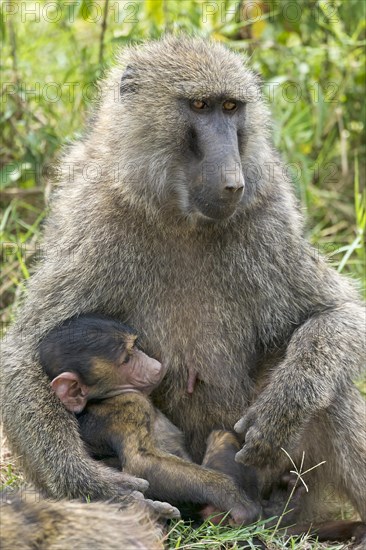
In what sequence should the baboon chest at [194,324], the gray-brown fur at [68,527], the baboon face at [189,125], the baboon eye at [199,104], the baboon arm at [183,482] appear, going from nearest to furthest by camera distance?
1. the gray-brown fur at [68,527]
2. the baboon arm at [183,482]
3. the baboon face at [189,125]
4. the baboon eye at [199,104]
5. the baboon chest at [194,324]

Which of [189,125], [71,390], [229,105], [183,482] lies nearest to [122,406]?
[71,390]

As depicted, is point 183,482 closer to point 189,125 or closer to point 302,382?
point 302,382

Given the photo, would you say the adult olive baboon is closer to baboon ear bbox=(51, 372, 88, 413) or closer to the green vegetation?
baboon ear bbox=(51, 372, 88, 413)

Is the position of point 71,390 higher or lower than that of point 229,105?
lower

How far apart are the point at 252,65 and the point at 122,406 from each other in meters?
2.95

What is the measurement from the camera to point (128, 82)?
3963 millimetres

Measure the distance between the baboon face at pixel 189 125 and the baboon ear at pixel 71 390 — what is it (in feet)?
2.40

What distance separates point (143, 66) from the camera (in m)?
3.97

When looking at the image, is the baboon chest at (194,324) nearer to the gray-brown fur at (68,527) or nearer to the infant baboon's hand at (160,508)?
the infant baboon's hand at (160,508)

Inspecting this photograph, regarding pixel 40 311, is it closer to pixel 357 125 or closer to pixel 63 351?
pixel 63 351

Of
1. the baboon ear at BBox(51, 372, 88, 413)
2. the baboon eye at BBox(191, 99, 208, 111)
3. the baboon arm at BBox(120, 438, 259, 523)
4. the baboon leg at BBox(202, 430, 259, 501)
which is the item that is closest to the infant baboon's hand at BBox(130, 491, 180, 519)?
the baboon arm at BBox(120, 438, 259, 523)

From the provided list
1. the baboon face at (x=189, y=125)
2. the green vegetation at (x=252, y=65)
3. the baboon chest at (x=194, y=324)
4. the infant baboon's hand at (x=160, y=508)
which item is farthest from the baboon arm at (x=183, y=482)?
the green vegetation at (x=252, y=65)

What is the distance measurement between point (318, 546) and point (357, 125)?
3.91 m

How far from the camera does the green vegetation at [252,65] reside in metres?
6.11
